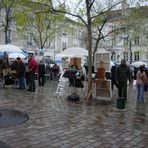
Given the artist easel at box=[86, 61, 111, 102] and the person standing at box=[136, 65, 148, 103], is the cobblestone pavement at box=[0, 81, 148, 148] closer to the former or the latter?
the artist easel at box=[86, 61, 111, 102]

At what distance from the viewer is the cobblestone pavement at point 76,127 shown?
7547mm

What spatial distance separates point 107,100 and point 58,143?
805 centimetres

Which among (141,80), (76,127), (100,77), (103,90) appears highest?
(100,77)

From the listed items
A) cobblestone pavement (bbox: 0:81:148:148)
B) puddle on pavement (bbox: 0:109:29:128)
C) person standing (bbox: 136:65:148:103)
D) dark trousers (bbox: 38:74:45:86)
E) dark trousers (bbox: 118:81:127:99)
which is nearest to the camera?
cobblestone pavement (bbox: 0:81:148:148)

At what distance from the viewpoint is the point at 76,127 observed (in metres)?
9.12

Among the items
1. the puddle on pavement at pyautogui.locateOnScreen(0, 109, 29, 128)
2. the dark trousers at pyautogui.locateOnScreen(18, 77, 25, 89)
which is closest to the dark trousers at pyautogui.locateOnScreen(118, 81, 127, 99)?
the dark trousers at pyautogui.locateOnScreen(18, 77, 25, 89)

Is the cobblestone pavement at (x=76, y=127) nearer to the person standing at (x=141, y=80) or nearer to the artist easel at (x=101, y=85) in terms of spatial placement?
the artist easel at (x=101, y=85)

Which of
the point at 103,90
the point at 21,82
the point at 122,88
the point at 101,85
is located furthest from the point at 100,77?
the point at 21,82

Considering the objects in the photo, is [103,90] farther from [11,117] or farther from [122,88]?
[11,117]

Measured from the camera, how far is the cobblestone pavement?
7.55 m

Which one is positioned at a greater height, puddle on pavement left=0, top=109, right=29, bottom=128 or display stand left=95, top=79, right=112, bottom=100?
display stand left=95, top=79, right=112, bottom=100

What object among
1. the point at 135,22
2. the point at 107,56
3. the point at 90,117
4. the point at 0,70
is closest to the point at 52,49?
the point at 135,22

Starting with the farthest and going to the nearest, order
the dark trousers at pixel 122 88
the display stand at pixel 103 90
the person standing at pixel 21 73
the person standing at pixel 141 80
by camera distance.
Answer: the person standing at pixel 21 73 < the person standing at pixel 141 80 < the dark trousers at pixel 122 88 < the display stand at pixel 103 90

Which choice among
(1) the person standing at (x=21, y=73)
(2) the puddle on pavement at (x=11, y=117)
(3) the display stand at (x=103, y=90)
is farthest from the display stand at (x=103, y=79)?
(2) the puddle on pavement at (x=11, y=117)
